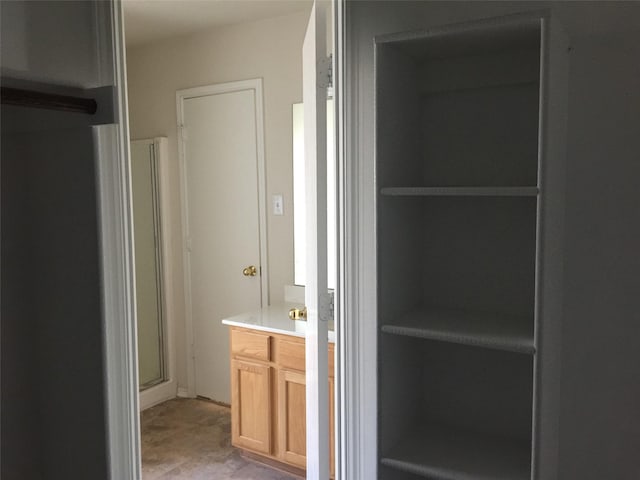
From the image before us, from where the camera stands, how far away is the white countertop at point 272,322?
273 centimetres

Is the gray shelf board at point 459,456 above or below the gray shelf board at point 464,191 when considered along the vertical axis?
below

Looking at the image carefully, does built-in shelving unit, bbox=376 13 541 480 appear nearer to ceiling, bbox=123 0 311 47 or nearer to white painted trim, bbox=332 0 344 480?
white painted trim, bbox=332 0 344 480

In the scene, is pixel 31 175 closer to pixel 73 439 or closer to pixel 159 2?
pixel 73 439

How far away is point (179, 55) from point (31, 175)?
2.81m

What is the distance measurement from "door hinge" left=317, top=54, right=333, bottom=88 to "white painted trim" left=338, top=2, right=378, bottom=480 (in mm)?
110

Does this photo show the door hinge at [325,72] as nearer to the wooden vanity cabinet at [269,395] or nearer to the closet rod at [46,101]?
the closet rod at [46,101]

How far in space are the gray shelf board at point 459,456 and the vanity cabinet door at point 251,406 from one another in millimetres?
1367

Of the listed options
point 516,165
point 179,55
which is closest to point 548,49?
point 516,165

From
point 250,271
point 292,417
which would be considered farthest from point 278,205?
point 292,417

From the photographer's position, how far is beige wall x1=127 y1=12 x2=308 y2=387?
3.22 metres

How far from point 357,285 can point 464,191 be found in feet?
1.75

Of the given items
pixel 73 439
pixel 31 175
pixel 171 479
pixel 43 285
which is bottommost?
pixel 171 479

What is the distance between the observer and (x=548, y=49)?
1.19m

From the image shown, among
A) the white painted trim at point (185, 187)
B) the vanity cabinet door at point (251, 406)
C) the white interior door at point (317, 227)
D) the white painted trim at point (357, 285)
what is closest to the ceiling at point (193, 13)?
the white painted trim at point (185, 187)
